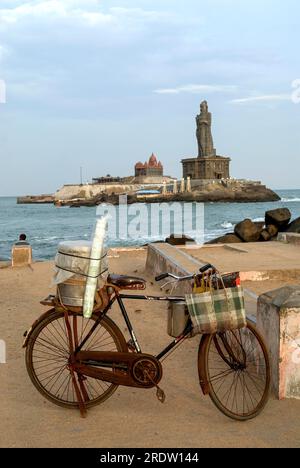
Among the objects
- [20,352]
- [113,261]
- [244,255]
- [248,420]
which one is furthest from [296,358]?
[113,261]

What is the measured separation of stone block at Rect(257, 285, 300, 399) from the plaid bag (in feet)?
2.15

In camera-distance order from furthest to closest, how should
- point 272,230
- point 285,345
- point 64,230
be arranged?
point 64,230 → point 272,230 → point 285,345

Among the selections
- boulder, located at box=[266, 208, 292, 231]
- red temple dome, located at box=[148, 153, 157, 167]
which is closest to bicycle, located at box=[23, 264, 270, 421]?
boulder, located at box=[266, 208, 292, 231]

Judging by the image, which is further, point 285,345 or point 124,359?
point 285,345

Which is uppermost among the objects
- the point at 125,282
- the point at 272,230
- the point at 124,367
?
the point at 125,282

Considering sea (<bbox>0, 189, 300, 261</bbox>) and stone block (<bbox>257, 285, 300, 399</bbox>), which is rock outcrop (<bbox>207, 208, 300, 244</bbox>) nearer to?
sea (<bbox>0, 189, 300, 261</bbox>)

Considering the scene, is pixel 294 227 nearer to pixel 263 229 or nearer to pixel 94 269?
pixel 263 229

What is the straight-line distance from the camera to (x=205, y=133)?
136750mm

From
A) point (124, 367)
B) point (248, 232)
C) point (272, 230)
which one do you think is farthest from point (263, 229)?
point (124, 367)

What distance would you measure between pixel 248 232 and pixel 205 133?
11802cm

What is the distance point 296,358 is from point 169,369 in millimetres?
1482

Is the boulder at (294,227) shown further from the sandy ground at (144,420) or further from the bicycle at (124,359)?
the bicycle at (124,359)

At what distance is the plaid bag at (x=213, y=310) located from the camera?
12.8 ft

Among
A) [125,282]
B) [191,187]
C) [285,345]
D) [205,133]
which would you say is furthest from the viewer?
[205,133]
